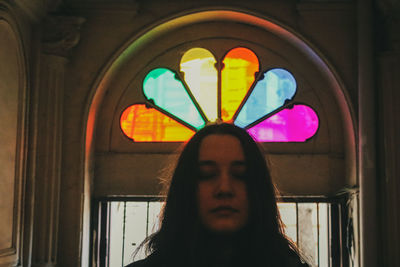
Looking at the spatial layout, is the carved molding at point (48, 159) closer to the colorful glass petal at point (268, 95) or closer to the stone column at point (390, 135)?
the colorful glass petal at point (268, 95)

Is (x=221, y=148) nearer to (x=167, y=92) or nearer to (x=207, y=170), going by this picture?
(x=207, y=170)

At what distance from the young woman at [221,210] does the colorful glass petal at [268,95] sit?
96.1 inches

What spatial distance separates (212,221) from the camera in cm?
99

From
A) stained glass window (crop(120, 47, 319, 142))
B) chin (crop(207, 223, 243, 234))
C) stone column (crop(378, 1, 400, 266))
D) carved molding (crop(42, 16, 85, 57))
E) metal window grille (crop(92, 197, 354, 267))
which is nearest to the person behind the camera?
chin (crop(207, 223, 243, 234))

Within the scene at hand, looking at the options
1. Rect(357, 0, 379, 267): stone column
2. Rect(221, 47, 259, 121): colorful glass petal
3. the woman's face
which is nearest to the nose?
the woman's face

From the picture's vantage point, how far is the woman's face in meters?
0.99

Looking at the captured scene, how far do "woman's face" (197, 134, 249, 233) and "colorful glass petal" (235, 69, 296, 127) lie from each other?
249cm

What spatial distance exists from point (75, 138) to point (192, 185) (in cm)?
239

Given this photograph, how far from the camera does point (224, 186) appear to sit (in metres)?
1.00

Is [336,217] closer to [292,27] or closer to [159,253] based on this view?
[292,27]

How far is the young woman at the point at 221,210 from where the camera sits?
0.99 metres

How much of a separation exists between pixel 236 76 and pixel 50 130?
47.7 inches

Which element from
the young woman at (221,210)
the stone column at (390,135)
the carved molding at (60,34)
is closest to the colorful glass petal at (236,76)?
the stone column at (390,135)

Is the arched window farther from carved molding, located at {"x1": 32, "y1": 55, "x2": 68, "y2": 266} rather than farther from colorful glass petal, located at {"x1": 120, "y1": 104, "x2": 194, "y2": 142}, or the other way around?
carved molding, located at {"x1": 32, "y1": 55, "x2": 68, "y2": 266}
